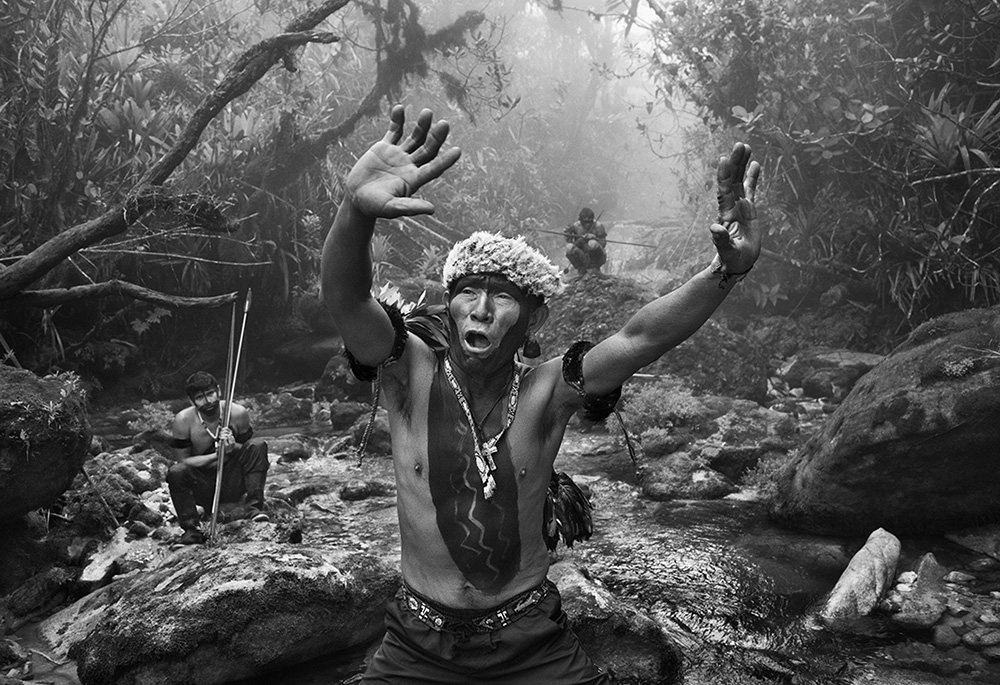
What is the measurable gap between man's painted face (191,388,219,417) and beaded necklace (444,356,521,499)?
4.70 m

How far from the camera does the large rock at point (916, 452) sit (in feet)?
20.1

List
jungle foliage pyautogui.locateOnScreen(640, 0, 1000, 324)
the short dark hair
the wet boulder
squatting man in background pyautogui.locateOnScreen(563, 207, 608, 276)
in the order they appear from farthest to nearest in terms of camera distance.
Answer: squatting man in background pyautogui.locateOnScreen(563, 207, 608, 276) < jungle foliage pyautogui.locateOnScreen(640, 0, 1000, 324) < the short dark hair < the wet boulder

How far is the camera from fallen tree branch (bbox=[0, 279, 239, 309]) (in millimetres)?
7480

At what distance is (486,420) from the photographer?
2.76 metres

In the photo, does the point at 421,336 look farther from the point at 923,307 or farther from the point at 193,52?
the point at 193,52

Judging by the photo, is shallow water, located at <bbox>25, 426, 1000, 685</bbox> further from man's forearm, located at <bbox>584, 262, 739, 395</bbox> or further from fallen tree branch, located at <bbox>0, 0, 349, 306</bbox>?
fallen tree branch, located at <bbox>0, 0, 349, 306</bbox>

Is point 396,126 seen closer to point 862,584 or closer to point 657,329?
point 657,329

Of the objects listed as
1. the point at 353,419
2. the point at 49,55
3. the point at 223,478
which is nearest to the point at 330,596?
the point at 223,478

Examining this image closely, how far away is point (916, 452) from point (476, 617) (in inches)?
192

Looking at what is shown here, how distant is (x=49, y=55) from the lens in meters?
10.4

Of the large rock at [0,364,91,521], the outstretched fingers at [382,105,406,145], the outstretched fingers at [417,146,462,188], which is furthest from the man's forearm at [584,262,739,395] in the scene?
the large rock at [0,364,91,521]

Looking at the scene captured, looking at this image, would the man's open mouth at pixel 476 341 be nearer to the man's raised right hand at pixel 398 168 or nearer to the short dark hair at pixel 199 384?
the man's raised right hand at pixel 398 168

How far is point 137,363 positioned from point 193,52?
6299 millimetres

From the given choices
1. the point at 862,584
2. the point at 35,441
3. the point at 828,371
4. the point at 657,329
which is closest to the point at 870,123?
the point at 828,371
